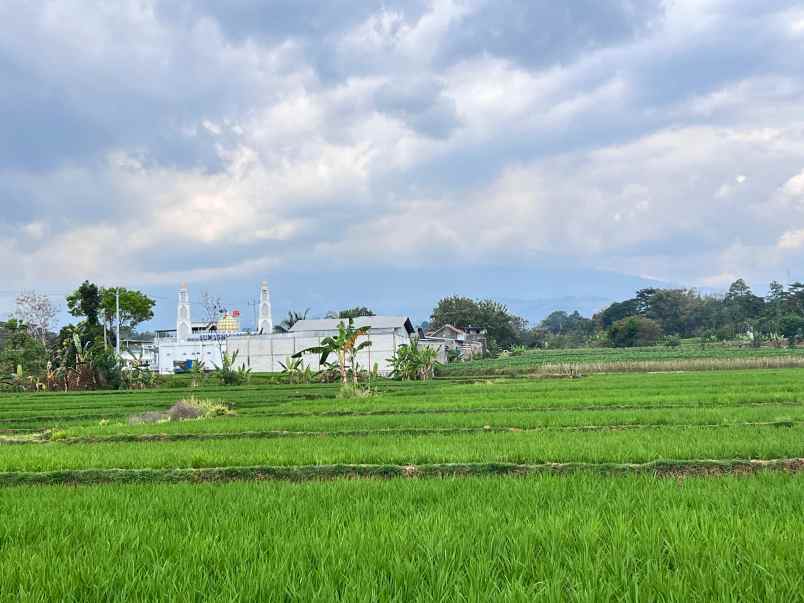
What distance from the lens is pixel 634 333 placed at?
80000 millimetres

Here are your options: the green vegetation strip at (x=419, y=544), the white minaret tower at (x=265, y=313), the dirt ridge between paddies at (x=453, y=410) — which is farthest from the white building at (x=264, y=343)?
the green vegetation strip at (x=419, y=544)

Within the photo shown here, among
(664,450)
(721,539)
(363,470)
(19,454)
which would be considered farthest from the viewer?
(19,454)

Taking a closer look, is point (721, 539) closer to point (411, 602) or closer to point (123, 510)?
point (411, 602)

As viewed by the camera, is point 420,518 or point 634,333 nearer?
point 420,518

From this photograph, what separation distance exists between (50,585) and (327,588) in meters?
1.64

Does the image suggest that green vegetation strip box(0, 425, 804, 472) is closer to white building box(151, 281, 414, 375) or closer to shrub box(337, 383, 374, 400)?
shrub box(337, 383, 374, 400)

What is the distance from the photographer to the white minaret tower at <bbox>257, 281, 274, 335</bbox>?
57.5 metres

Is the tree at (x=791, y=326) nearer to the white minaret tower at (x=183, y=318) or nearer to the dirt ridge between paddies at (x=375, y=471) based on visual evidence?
the white minaret tower at (x=183, y=318)

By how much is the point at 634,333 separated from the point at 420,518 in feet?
263

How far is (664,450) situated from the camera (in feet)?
30.4

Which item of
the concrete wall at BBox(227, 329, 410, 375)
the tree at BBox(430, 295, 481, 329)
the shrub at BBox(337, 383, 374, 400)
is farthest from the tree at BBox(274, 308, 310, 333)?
the shrub at BBox(337, 383, 374, 400)

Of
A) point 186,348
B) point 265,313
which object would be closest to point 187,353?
point 186,348

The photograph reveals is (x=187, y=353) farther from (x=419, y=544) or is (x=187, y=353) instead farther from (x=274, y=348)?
(x=419, y=544)

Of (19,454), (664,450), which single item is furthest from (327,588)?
(19,454)
